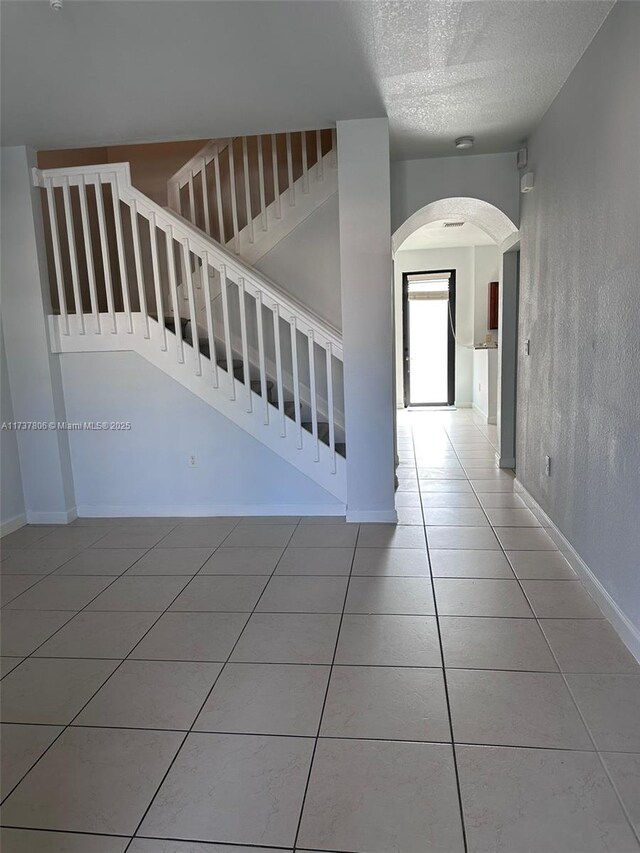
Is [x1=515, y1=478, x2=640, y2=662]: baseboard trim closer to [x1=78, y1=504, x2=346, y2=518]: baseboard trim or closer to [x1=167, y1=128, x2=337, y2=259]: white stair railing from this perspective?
[x1=78, y1=504, x2=346, y2=518]: baseboard trim

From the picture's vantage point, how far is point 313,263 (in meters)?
4.50

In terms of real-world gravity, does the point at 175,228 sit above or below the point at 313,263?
above

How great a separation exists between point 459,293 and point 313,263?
4.79 metres

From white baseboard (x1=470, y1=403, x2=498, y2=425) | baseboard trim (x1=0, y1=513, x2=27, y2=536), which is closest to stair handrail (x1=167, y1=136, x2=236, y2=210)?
baseboard trim (x1=0, y1=513, x2=27, y2=536)

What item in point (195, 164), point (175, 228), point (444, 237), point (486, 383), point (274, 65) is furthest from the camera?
point (444, 237)

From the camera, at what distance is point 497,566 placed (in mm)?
2924

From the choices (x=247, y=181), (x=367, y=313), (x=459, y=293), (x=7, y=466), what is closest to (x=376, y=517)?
(x=367, y=313)

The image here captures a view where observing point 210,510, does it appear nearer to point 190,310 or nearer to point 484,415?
point 190,310

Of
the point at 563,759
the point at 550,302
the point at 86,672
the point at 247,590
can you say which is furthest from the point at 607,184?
the point at 86,672

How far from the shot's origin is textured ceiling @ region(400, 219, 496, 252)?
6914mm

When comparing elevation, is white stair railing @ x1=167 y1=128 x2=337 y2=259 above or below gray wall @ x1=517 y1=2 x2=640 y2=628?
above

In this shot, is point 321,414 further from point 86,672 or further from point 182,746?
point 182,746

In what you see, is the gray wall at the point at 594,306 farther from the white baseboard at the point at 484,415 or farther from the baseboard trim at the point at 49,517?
the white baseboard at the point at 484,415

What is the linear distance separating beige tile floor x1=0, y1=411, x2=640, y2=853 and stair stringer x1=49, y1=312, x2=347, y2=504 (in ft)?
2.25
